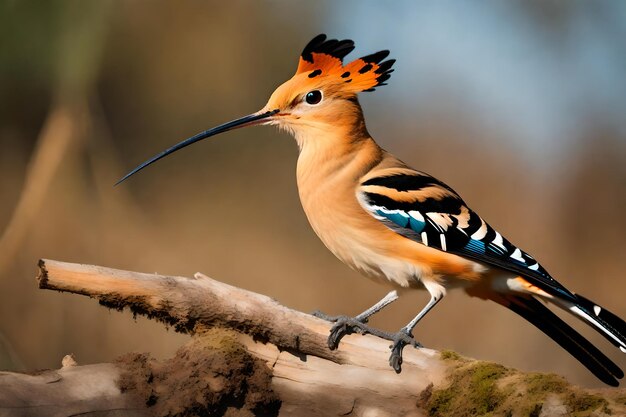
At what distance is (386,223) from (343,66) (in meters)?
0.54

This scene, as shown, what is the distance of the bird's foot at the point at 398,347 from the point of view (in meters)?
2.46

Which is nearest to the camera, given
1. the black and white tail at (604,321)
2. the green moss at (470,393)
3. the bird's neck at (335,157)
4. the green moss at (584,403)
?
the green moss at (584,403)

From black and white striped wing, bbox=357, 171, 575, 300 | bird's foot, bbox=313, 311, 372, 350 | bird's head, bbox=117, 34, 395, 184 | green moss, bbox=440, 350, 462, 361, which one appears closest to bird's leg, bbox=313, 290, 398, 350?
bird's foot, bbox=313, 311, 372, 350

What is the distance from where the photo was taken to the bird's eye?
294 centimetres

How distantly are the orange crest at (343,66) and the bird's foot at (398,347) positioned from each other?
2.69 feet

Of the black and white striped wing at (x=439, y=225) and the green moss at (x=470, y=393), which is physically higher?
the black and white striped wing at (x=439, y=225)

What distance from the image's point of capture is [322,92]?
9.64 feet

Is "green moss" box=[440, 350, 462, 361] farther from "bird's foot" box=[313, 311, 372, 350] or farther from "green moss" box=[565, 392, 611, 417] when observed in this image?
"green moss" box=[565, 392, 611, 417]

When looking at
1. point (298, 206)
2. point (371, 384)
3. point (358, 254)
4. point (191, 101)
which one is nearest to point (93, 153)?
point (191, 101)

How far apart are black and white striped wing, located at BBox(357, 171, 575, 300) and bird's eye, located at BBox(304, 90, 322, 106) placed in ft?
1.03

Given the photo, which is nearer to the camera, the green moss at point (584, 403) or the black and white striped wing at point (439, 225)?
the green moss at point (584, 403)

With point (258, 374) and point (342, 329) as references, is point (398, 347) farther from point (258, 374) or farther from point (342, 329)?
point (258, 374)

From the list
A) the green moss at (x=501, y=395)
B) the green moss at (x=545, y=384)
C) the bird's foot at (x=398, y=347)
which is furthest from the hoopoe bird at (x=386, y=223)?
the green moss at (x=545, y=384)

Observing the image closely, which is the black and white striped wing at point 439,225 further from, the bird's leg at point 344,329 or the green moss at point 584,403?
the green moss at point 584,403
